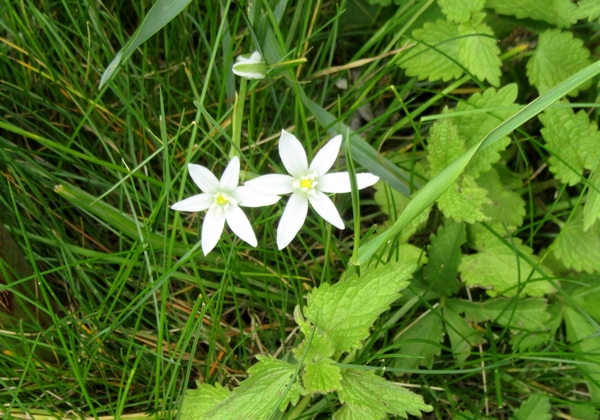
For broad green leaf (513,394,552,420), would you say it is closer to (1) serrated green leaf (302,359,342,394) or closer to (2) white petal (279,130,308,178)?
(1) serrated green leaf (302,359,342,394)

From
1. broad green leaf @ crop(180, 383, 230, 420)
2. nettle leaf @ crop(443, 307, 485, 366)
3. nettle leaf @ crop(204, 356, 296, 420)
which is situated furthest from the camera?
nettle leaf @ crop(443, 307, 485, 366)

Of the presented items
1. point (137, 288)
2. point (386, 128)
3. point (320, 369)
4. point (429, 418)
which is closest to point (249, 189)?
point (320, 369)

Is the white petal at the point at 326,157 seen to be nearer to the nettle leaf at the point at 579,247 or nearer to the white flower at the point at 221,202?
the white flower at the point at 221,202

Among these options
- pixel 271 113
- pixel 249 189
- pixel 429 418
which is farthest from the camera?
pixel 271 113

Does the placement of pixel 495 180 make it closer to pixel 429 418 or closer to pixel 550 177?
pixel 550 177

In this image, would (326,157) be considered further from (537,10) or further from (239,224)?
(537,10)

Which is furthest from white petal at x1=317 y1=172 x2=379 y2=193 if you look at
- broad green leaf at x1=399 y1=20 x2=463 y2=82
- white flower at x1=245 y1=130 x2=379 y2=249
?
broad green leaf at x1=399 y1=20 x2=463 y2=82

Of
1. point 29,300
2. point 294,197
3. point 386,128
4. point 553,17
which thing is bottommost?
point 29,300

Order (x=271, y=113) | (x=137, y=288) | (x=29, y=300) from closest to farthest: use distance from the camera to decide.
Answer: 1. (x=29, y=300)
2. (x=137, y=288)
3. (x=271, y=113)
